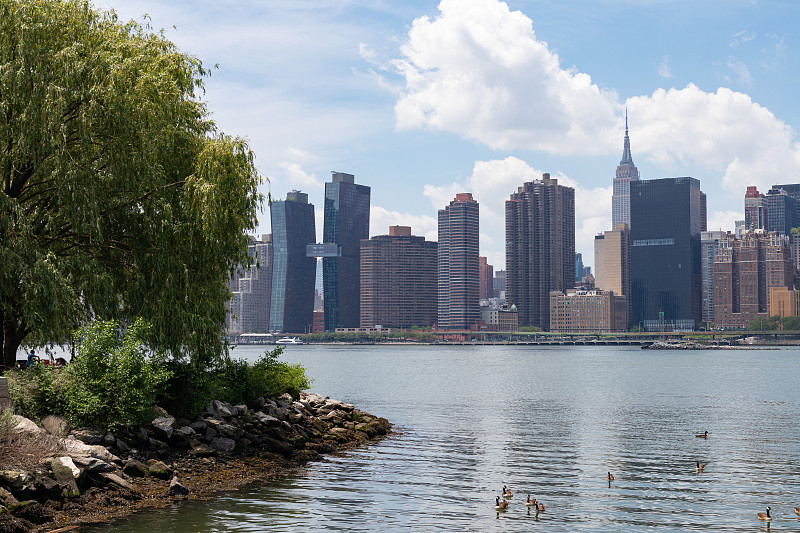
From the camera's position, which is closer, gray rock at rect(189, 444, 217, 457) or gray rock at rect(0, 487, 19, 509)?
gray rock at rect(0, 487, 19, 509)

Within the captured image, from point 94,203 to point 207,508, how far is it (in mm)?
13775

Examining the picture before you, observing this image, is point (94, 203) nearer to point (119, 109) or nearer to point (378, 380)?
point (119, 109)

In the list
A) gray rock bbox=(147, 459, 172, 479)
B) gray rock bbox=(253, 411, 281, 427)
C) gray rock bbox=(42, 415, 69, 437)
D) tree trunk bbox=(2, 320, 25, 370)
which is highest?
tree trunk bbox=(2, 320, 25, 370)

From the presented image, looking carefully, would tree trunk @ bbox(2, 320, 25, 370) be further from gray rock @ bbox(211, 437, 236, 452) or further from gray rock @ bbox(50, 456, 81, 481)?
gray rock @ bbox(50, 456, 81, 481)

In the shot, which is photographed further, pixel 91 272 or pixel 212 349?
pixel 212 349

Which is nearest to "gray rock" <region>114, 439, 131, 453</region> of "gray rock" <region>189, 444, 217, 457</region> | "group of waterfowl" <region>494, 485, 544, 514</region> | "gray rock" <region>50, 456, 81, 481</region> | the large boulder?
the large boulder

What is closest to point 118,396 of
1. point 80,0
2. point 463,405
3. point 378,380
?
point 80,0

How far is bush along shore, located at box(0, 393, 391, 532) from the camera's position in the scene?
26.2 metres

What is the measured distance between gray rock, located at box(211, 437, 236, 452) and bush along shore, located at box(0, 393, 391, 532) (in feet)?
0.14

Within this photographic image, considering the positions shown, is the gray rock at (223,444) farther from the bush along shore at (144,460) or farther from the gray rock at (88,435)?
the gray rock at (88,435)

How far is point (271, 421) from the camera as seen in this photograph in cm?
4184

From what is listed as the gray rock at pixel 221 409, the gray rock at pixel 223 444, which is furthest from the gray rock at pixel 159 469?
the gray rock at pixel 221 409

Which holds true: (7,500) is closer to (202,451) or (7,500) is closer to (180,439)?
(180,439)

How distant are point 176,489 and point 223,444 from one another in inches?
278
